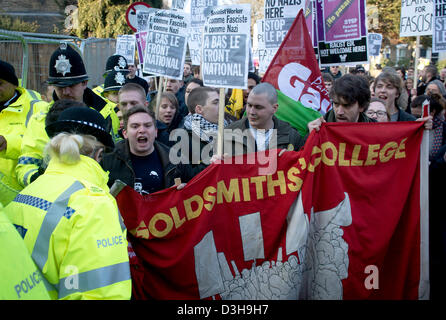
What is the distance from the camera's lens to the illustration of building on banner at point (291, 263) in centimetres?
363

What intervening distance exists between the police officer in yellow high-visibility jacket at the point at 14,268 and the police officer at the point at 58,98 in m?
1.58

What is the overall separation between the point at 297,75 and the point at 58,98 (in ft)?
8.36

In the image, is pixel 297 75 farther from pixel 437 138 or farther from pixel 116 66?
pixel 116 66

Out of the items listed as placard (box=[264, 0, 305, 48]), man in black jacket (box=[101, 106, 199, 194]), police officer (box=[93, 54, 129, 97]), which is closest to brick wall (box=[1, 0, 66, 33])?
police officer (box=[93, 54, 129, 97])

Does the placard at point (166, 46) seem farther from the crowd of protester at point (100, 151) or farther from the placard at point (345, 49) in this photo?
the placard at point (345, 49)

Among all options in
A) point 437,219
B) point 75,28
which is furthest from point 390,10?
point 437,219

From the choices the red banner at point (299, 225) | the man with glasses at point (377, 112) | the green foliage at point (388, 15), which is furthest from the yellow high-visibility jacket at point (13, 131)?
the green foliage at point (388, 15)

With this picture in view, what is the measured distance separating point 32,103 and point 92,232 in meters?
2.71

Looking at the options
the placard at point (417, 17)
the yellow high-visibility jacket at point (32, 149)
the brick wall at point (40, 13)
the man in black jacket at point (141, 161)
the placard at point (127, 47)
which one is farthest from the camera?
the brick wall at point (40, 13)

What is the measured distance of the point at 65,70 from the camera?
14.9 feet

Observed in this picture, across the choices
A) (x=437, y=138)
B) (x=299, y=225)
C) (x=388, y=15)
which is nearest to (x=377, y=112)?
(x=437, y=138)

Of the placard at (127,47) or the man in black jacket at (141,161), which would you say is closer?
the man in black jacket at (141,161)

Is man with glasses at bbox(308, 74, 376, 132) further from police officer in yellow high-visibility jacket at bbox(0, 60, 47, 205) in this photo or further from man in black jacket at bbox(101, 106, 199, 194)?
police officer in yellow high-visibility jacket at bbox(0, 60, 47, 205)

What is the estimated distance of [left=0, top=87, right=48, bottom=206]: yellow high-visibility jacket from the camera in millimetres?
4023
